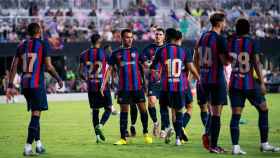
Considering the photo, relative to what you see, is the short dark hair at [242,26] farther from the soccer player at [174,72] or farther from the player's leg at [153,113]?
the player's leg at [153,113]

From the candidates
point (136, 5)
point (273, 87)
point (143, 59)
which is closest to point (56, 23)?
point (136, 5)

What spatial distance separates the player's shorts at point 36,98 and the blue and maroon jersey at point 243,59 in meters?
3.23

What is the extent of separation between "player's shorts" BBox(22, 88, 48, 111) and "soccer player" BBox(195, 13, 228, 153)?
2737 millimetres

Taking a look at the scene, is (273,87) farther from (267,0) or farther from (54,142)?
(54,142)

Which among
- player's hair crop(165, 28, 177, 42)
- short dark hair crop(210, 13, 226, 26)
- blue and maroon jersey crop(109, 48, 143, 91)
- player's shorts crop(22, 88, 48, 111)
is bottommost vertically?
player's shorts crop(22, 88, 48, 111)

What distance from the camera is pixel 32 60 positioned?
15250 mm

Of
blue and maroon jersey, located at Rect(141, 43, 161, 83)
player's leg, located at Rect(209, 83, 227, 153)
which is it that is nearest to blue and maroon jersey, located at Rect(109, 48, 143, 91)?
blue and maroon jersey, located at Rect(141, 43, 161, 83)

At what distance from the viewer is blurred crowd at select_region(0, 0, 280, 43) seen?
41.7 meters

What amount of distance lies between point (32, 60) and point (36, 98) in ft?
2.17

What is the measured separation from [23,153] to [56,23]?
27.4 meters

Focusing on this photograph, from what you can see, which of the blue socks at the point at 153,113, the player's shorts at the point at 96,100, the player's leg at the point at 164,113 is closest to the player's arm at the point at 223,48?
the player's leg at the point at 164,113

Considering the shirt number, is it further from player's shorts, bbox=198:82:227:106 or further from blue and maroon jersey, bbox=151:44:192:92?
player's shorts, bbox=198:82:227:106

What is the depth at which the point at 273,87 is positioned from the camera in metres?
44.9

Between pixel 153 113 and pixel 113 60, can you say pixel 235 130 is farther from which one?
pixel 153 113
